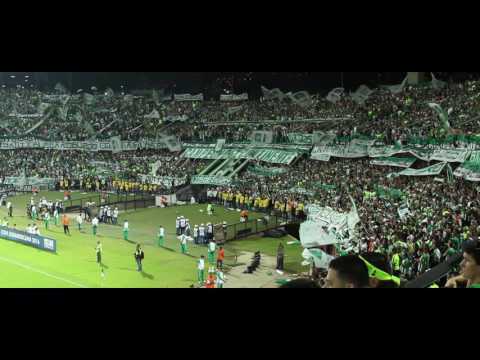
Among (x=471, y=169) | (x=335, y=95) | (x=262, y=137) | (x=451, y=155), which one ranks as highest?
(x=335, y=95)

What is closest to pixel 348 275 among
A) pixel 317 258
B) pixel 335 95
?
pixel 317 258

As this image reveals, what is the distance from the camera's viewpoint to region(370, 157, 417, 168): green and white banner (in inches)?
736

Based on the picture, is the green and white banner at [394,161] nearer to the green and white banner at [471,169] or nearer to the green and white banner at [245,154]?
the green and white banner at [471,169]

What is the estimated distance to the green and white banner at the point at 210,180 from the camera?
2315cm

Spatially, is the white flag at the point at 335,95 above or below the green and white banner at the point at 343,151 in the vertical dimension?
above

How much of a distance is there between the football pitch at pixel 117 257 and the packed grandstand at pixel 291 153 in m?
2.13

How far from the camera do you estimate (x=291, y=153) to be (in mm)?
22562

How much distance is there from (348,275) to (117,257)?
44.6 ft

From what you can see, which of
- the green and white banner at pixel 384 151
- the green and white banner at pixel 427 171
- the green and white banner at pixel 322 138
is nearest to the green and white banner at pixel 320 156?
the green and white banner at pixel 322 138

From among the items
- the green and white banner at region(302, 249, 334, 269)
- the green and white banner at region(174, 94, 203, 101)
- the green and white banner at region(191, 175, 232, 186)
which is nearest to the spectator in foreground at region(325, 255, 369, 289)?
the green and white banner at region(302, 249, 334, 269)

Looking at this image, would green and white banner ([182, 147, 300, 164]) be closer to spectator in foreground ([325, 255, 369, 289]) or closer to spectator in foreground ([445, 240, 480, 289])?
spectator in foreground ([445, 240, 480, 289])

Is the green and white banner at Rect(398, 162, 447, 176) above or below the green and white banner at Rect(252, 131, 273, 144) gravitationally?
below

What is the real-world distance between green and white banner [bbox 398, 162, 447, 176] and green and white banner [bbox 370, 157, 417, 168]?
48cm

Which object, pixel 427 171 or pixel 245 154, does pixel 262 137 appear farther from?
pixel 427 171
